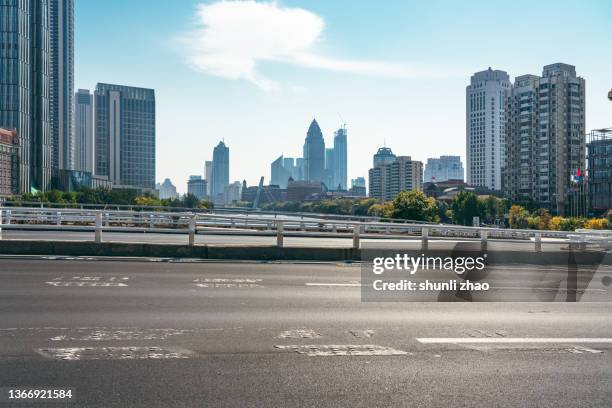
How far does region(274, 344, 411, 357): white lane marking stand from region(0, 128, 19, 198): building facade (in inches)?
6481

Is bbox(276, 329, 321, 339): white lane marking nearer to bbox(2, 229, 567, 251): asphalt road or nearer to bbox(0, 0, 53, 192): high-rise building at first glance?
bbox(2, 229, 567, 251): asphalt road

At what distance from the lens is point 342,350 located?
7.50 meters

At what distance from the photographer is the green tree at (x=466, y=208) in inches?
5768

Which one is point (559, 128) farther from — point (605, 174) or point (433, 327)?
point (433, 327)

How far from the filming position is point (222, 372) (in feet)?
21.4

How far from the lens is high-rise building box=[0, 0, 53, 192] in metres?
169

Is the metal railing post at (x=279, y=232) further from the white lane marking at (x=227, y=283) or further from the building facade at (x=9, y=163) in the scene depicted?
the building facade at (x=9, y=163)

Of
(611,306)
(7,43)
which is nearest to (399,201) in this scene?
(611,306)

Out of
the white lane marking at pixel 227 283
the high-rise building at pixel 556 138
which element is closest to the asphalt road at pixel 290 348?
the white lane marking at pixel 227 283

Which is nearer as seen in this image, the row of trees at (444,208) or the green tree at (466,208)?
the row of trees at (444,208)

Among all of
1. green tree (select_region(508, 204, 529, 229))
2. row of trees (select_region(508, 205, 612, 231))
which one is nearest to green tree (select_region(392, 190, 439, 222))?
row of trees (select_region(508, 205, 612, 231))

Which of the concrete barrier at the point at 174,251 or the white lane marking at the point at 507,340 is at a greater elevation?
the concrete barrier at the point at 174,251

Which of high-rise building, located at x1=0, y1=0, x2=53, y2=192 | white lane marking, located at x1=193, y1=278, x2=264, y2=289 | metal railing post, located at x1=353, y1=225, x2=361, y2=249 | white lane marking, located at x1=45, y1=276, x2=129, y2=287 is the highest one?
high-rise building, located at x1=0, y1=0, x2=53, y2=192

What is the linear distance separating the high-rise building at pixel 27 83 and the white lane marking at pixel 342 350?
595 feet
